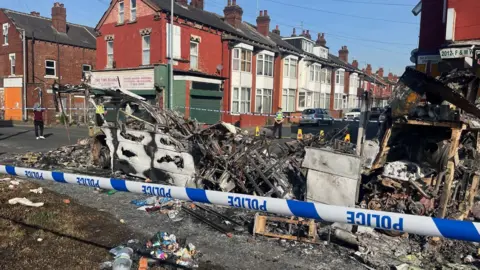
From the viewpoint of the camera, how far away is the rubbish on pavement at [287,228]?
503 centimetres

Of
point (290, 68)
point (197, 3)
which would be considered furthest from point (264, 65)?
point (197, 3)

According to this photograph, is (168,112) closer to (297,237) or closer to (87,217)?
(87,217)

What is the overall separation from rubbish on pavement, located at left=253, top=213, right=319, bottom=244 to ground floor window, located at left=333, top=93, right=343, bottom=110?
124 feet

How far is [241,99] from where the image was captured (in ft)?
86.8

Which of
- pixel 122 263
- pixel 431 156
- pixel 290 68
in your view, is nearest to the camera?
pixel 122 263

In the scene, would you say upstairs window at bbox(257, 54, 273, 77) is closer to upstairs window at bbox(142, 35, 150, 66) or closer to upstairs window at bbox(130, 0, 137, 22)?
upstairs window at bbox(142, 35, 150, 66)

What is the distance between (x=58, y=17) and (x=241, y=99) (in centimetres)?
1788

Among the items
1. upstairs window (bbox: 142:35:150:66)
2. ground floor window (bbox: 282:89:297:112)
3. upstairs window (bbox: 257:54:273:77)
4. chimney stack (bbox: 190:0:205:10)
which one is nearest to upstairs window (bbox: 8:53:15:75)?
upstairs window (bbox: 142:35:150:66)

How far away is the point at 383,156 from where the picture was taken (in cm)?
642

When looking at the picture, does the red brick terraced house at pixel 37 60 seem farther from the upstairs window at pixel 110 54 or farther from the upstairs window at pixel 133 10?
the upstairs window at pixel 133 10

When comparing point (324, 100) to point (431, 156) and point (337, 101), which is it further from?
point (431, 156)

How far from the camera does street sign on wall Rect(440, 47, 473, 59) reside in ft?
37.4

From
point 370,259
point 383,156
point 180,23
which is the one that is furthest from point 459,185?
point 180,23

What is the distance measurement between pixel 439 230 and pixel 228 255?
2911mm
